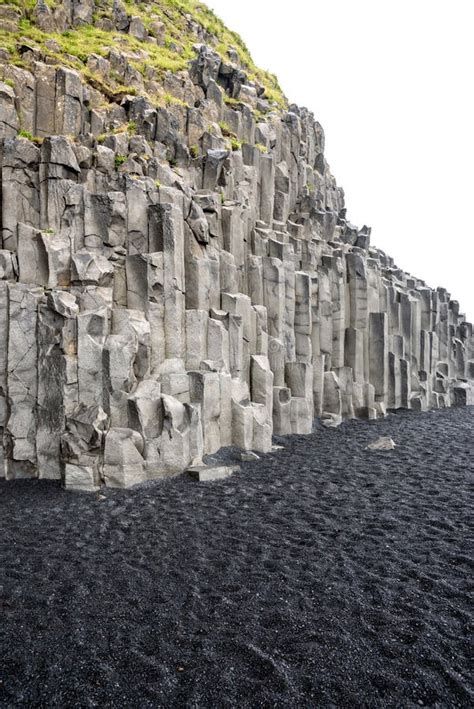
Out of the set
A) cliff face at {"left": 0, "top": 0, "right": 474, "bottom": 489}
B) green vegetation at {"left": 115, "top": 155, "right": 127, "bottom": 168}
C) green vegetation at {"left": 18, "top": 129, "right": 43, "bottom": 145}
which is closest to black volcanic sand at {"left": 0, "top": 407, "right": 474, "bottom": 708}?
cliff face at {"left": 0, "top": 0, "right": 474, "bottom": 489}

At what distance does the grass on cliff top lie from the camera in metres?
21.0

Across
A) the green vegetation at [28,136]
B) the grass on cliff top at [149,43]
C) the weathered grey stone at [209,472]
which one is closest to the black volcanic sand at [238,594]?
the weathered grey stone at [209,472]

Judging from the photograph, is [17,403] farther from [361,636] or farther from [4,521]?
[361,636]

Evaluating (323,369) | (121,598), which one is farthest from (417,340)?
(121,598)

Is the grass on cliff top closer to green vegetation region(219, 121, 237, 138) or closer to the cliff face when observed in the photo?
the cliff face

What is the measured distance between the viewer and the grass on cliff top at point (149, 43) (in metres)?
21.0

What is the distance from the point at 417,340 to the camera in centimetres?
2580

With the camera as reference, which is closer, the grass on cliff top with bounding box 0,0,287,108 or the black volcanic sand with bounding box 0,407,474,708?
the black volcanic sand with bounding box 0,407,474,708

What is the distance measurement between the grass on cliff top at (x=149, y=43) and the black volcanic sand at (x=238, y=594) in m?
18.9

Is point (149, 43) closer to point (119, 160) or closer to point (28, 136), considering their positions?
point (119, 160)

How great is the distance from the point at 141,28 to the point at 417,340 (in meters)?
24.1

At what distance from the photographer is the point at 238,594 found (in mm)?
7016

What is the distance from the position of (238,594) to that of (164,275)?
978cm

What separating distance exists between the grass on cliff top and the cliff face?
0.62 ft
